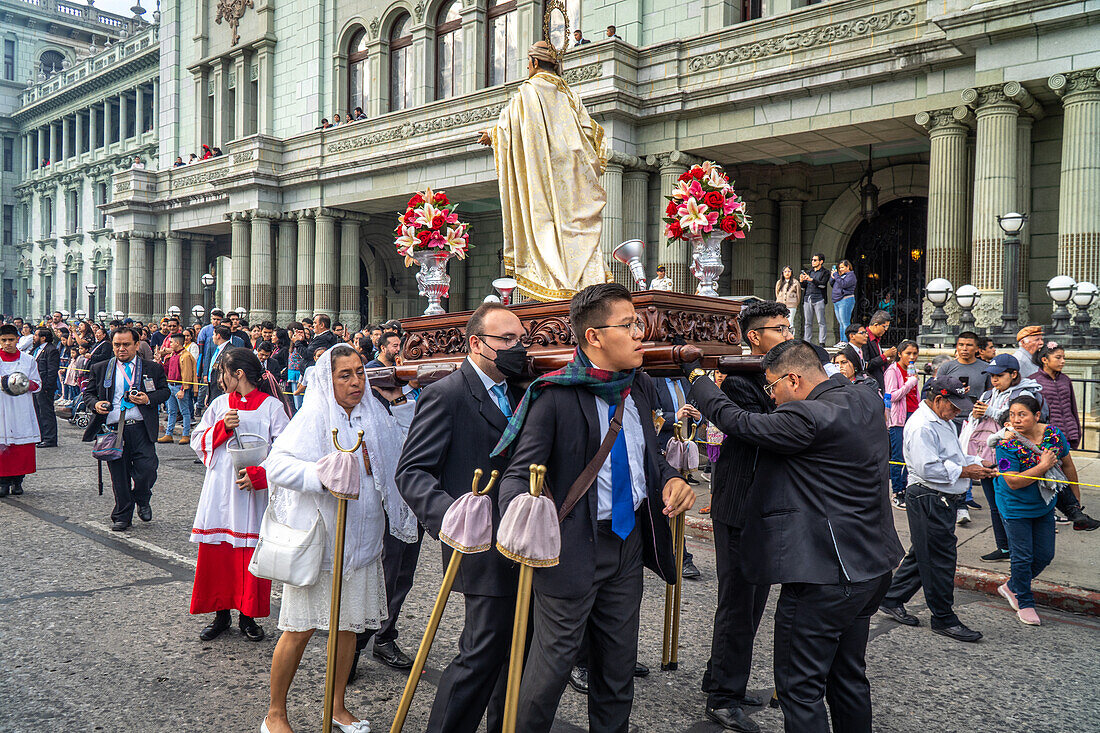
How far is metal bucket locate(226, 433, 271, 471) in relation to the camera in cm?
508

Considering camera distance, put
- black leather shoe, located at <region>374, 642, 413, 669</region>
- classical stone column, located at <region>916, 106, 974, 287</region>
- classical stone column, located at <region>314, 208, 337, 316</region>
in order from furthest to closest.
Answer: classical stone column, located at <region>314, 208, 337, 316</region> → classical stone column, located at <region>916, 106, 974, 287</region> → black leather shoe, located at <region>374, 642, 413, 669</region>

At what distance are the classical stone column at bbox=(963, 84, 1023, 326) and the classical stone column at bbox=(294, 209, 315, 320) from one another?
19797 mm

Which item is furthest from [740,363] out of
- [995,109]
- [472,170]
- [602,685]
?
[472,170]

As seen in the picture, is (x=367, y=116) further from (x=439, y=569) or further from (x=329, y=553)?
(x=329, y=553)

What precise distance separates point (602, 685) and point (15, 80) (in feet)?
247

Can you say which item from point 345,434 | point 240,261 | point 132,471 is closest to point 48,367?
point 132,471

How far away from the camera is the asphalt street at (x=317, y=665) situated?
4.15 metres

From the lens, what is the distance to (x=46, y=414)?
1391 centimetres

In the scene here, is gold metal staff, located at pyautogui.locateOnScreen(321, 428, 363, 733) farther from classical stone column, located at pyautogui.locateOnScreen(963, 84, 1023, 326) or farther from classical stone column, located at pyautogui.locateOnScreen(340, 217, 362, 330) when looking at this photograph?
classical stone column, located at pyautogui.locateOnScreen(340, 217, 362, 330)

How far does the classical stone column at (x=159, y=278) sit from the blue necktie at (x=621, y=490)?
3465cm

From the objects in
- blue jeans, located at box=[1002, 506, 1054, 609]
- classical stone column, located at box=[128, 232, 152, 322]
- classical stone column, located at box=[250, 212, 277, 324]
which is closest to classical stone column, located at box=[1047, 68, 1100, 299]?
blue jeans, located at box=[1002, 506, 1054, 609]

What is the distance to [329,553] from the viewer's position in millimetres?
3959

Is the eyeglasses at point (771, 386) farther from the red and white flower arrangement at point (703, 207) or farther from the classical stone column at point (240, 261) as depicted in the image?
the classical stone column at point (240, 261)

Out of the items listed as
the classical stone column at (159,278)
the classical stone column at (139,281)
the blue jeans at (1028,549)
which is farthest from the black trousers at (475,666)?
the classical stone column at (139,281)
